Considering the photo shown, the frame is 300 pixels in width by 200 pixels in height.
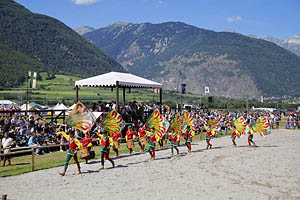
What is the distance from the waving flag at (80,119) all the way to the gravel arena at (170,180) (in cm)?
183

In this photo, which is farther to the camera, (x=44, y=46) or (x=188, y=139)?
(x=44, y=46)

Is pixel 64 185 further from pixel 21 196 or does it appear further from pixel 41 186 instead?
pixel 21 196

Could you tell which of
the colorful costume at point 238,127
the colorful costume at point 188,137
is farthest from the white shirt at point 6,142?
the colorful costume at point 238,127

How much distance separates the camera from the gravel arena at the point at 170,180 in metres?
10.3

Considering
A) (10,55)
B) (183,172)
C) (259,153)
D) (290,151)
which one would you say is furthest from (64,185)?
(10,55)

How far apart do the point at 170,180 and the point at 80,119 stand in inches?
182

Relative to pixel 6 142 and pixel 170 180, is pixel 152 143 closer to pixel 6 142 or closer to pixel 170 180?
pixel 170 180

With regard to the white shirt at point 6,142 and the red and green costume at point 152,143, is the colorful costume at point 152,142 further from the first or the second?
the white shirt at point 6,142

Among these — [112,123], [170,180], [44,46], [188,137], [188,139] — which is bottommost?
[170,180]

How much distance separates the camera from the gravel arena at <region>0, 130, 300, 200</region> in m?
10.3

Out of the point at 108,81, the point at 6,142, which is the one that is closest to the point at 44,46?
the point at 108,81

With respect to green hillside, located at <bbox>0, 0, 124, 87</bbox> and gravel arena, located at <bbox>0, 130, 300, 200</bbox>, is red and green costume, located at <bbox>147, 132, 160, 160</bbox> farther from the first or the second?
green hillside, located at <bbox>0, 0, 124, 87</bbox>

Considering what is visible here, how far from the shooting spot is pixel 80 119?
14.3 metres

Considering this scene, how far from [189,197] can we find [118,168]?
18.3 feet
